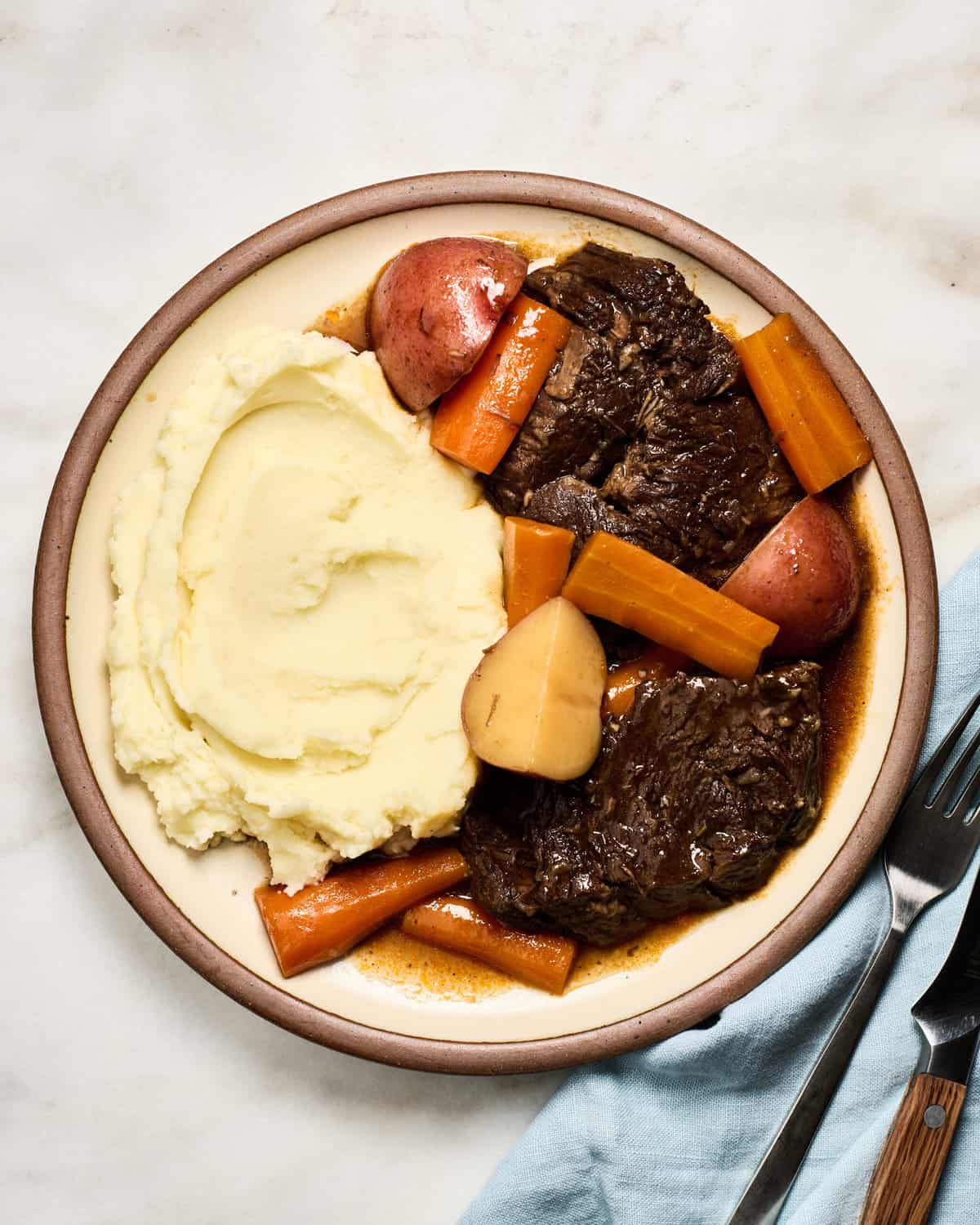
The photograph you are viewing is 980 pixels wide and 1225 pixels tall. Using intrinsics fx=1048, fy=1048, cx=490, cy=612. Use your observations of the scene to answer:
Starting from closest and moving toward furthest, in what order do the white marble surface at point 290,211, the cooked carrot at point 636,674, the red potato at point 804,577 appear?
the red potato at point 804,577
the cooked carrot at point 636,674
the white marble surface at point 290,211

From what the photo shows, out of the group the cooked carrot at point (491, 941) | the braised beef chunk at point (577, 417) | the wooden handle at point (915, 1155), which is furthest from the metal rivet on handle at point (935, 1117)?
the braised beef chunk at point (577, 417)

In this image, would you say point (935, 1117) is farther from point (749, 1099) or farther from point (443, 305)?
point (443, 305)

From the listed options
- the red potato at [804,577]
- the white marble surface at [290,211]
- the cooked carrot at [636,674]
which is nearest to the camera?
the red potato at [804,577]

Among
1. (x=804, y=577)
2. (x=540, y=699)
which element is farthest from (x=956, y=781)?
(x=540, y=699)

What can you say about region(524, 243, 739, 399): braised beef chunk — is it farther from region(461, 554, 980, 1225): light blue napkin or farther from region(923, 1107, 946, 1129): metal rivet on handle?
region(923, 1107, 946, 1129): metal rivet on handle

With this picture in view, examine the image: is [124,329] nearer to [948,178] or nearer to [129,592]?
[129,592]

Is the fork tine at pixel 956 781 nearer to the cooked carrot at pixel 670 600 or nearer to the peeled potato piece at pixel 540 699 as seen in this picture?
the cooked carrot at pixel 670 600
